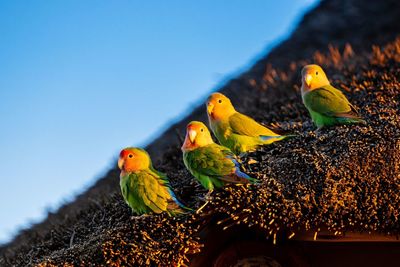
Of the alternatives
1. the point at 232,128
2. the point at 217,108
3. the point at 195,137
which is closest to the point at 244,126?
the point at 232,128

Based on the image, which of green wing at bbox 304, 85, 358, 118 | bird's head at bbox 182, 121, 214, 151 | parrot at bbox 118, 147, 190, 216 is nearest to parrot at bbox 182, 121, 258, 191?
bird's head at bbox 182, 121, 214, 151

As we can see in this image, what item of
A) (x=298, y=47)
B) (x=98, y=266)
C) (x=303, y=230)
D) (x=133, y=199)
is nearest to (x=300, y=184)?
(x=303, y=230)

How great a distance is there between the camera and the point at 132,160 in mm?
4473

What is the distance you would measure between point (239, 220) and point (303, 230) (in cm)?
48

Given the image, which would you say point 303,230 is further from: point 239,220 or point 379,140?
point 379,140

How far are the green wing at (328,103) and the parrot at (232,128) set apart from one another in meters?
0.49

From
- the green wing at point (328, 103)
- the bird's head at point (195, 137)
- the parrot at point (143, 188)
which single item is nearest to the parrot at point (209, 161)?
the bird's head at point (195, 137)

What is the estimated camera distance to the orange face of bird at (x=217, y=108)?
477 centimetres

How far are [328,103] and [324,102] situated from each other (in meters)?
0.03

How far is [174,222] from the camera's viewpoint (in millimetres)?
4430

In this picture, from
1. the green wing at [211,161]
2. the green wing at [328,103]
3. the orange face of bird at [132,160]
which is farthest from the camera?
the green wing at [328,103]

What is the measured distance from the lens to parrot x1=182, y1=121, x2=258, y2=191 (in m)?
4.36

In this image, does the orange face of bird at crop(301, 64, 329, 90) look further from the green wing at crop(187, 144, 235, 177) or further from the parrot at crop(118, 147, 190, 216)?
the parrot at crop(118, 147, 190, 216)

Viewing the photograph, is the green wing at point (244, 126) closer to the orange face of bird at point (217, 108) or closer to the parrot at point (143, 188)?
the orange face of bird at point (217, 108)
